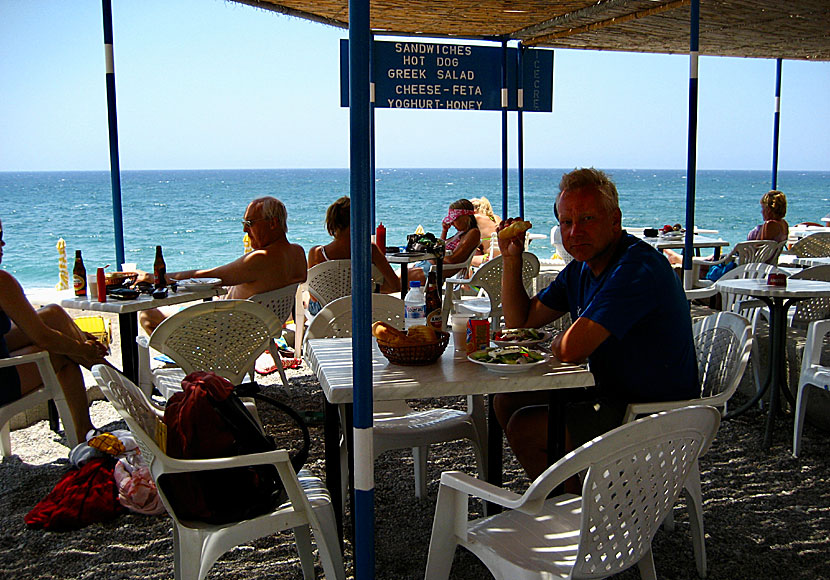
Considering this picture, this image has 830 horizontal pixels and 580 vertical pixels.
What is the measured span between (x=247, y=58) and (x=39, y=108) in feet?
50.9

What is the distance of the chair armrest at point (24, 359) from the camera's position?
3.57 meters

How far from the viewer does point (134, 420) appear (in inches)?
80.3

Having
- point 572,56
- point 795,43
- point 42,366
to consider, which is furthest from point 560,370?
point 572,56

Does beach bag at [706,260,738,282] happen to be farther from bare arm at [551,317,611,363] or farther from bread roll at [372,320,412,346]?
bread roll at [372,320,412,346]

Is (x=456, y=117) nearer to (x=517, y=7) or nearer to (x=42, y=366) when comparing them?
(x=517, y=7)

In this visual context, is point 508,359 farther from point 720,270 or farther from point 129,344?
point 720,270

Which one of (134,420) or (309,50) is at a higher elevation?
(309,50)

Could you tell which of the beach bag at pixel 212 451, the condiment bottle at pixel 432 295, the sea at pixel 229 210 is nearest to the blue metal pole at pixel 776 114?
the condiment bottle at pixel 432 295

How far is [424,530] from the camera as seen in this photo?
3.13 metres

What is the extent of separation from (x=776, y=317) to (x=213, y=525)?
3301 millimetres

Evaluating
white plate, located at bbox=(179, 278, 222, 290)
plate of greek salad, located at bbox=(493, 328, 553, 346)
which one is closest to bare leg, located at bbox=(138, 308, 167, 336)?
white plate, located at bbox=(179, 278, 222, 290)

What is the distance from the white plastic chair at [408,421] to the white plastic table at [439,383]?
0.83ft

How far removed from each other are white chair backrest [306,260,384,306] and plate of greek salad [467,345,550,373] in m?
Result: 3.07

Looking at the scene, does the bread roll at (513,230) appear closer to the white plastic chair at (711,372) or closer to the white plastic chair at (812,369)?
the white plastic chair at (711,372)
